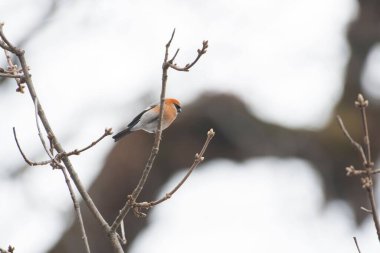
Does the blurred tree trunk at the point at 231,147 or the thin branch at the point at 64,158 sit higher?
the thin branch at the point at 64,158

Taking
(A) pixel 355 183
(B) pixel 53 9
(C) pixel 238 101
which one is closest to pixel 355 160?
(A) pixel 355 183

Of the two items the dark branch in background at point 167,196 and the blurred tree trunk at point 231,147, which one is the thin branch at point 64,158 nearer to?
the dark branch in background at point 167,196

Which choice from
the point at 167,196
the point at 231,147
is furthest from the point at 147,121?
the point at 167,196

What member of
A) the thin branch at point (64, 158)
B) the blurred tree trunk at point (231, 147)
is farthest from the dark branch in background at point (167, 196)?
the blurred tree trunk at point (231, 147)

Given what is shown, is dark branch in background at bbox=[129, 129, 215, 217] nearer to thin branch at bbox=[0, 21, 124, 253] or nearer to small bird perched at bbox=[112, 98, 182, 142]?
thin branch at bbox=[0, 21, 124, 253]

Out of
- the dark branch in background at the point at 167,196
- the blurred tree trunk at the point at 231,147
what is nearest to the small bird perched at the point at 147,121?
the blurred tree trunk at the point at 231,147

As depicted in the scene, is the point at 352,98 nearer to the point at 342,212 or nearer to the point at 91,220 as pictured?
the point at 342,212

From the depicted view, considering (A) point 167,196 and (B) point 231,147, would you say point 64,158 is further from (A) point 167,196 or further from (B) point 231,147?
(B) point 231,147

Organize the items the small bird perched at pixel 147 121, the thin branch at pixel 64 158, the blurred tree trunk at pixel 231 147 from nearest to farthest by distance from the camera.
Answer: the thin branch at pixel 64 158, the small bird perched at pixel 147 121, the blurred tree trunk at pixel 231 147

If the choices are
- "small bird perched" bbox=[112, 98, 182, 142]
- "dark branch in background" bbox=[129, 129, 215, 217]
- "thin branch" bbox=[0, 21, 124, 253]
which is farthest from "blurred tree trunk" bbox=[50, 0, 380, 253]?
"thin branch" bbox=[0, 21, 124, 253]

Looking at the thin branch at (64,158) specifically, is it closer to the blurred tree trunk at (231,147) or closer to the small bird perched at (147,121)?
the small bird perched at (147,121)

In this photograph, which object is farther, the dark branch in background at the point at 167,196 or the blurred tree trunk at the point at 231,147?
the blurred tree trunk at the point at 231,147

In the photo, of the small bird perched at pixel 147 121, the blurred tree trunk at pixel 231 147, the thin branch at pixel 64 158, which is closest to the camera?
the thin branch at pixel 64 158

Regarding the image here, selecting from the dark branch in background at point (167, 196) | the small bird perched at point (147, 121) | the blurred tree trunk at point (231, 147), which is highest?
the dark branch in background at point (167, 196)
